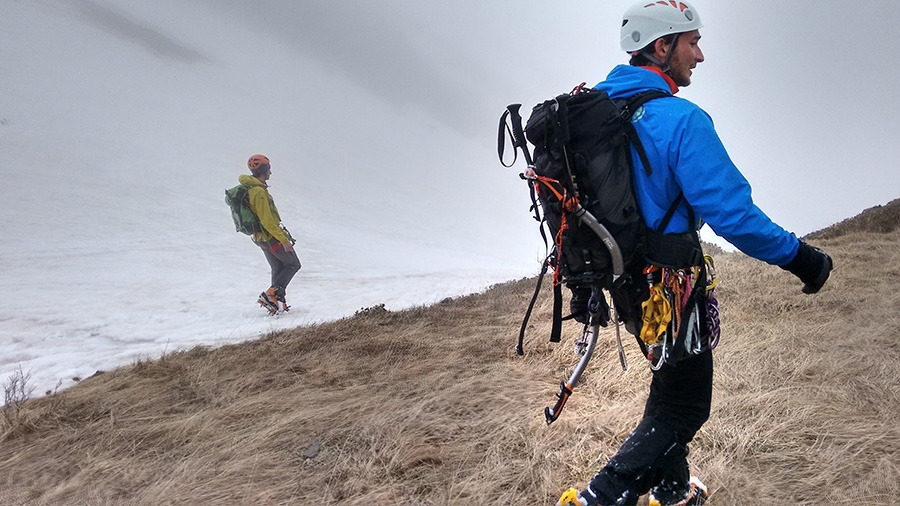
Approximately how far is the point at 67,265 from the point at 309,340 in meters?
8.26

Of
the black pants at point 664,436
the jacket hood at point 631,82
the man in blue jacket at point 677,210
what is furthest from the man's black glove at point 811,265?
the jacket hood at point 631,82

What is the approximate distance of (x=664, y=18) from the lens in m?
1.97

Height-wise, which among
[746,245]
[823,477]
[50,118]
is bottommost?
[823,477]

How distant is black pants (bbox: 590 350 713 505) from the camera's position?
→ 1.89 m


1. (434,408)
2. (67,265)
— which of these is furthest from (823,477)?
(67,265)

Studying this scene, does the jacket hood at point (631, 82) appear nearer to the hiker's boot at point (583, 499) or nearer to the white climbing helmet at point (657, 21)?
the white climbing helmet at point (657, 21)

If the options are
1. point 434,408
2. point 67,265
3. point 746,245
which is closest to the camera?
point 746,245

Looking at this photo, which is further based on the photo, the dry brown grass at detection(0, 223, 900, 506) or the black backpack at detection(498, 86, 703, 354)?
the dry brown grass at detection(0, 223, 900, 506)

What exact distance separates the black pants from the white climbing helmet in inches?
54.1

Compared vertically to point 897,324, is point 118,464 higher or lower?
lower

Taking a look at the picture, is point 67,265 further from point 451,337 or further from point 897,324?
point 897,324

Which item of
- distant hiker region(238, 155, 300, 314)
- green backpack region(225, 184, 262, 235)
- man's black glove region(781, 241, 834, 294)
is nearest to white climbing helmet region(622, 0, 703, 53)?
man's black glove region(781, 241, 834, 294)

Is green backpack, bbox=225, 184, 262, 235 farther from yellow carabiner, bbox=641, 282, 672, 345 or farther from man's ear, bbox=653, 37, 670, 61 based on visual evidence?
yellow carabiner, bbox=641, 282, 672, 345

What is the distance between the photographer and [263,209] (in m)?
7.51
